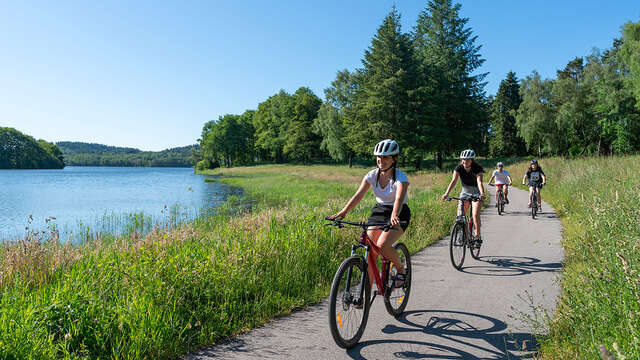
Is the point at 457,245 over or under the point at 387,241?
under

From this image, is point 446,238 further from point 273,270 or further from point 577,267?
point 273,270

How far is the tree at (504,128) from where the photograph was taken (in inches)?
2591

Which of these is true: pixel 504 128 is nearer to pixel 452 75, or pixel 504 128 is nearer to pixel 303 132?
pixel 452 75

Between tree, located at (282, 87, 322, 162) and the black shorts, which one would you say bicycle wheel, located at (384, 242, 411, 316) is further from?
tree, located at (282, 87, 322, 162)

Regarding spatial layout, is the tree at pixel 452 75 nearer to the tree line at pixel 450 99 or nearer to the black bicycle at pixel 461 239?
the tree line at pixel 450 99

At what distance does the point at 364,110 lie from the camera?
3762 cm

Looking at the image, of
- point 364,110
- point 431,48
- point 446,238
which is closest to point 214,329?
point 446,238

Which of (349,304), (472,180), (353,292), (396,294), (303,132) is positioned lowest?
(396,294)

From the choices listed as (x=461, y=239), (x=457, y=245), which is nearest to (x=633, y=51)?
(x=461, y=239)

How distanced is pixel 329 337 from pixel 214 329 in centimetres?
121

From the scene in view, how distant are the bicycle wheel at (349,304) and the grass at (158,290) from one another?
1.11m

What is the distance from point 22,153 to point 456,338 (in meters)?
130

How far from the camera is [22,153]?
333 feet

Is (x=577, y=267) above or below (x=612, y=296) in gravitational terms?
below
